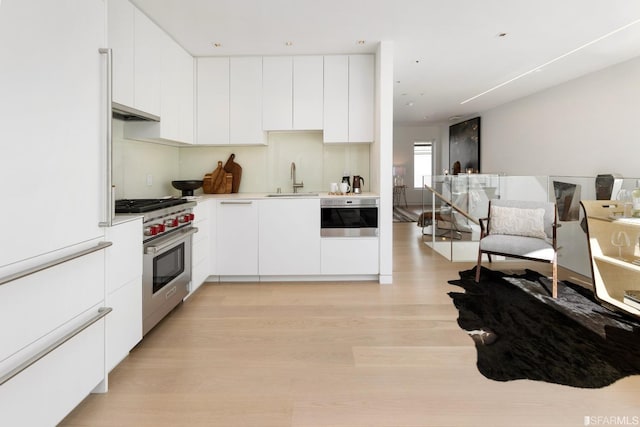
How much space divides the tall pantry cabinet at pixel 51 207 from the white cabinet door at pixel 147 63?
1056 mm

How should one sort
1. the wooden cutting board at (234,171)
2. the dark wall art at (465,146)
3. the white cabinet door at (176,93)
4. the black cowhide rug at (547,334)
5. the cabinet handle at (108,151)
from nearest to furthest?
the cabinet handle at (108,151), the black cowhide rug at (547,334), the white cabinet door at (176,93), the wooden cutting board at (234,171), the dark wall art at (465,146)

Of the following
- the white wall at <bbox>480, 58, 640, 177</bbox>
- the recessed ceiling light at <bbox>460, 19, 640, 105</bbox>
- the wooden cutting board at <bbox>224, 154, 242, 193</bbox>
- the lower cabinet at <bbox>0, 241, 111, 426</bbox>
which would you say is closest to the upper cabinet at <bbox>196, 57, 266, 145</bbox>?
the wooden cutting board at <bbox>224, 154, 242, 193</bbox>

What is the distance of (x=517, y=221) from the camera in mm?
3982

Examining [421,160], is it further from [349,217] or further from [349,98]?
[349,217]

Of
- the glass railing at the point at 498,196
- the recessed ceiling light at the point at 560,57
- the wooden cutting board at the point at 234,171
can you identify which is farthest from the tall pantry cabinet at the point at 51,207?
the glass railing at the point at 498,196

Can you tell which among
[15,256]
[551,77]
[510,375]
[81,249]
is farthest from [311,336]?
[551,77]

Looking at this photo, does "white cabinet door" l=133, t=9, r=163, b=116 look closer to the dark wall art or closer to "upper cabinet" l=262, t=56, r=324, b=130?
"upper cabinet" l=262, t=56, r=324, b=130

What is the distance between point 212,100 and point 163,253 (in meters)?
2.12

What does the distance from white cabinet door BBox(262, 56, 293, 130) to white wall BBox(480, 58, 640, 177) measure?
13.1 feet

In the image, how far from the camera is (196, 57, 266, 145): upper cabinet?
13.5ft

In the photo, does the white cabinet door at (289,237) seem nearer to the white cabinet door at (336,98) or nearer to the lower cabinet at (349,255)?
the lower cabinet at (349,255)

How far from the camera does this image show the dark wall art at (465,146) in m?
8.47

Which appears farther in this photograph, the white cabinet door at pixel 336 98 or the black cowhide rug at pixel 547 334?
the white cabinet door at pixel 336 98

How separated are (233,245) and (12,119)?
2705 mm
